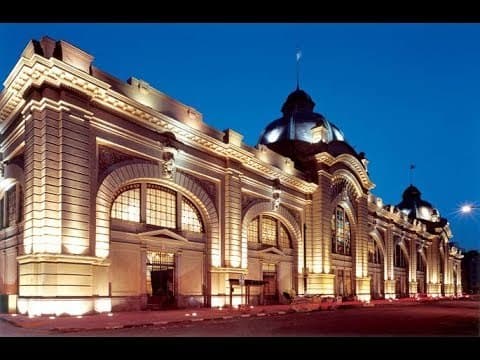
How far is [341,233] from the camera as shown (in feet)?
149

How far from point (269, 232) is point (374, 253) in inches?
984

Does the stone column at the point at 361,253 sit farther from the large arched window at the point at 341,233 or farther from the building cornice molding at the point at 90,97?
the building cornice molding at the point at 90,97

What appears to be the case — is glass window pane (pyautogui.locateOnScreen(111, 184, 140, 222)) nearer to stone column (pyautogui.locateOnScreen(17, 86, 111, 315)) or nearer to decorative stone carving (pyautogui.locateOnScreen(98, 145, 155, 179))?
decorative stone carving (pyautogui.locateOnScreen(98, 145, 155, 179))

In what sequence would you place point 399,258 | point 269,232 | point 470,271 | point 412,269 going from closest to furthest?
point 269,232, point 399,258, point 412,269, point 470,271

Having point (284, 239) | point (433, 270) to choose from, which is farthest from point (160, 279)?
point (433, 270)

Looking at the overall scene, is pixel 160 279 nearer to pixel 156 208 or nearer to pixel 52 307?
pixel 156 208

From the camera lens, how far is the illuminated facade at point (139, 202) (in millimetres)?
19938

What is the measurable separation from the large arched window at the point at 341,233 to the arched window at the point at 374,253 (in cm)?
908

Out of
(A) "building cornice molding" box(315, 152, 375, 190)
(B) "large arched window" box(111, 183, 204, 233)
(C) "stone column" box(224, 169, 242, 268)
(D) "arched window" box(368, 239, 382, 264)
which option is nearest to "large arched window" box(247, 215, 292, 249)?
(C) "stone column" box(224, 169, 242, 268)

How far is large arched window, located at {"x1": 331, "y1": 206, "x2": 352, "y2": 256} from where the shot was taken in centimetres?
4378

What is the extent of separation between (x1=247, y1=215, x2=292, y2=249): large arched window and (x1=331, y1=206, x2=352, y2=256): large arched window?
274 inches
